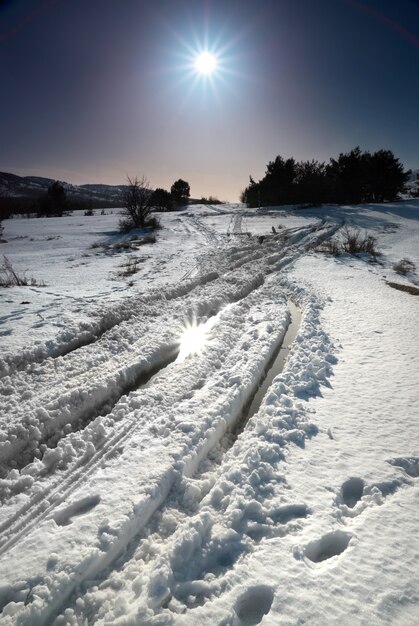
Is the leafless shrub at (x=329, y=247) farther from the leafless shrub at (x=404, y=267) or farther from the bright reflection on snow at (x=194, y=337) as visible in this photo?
the bright reflection on snow at (x=194, y=337)

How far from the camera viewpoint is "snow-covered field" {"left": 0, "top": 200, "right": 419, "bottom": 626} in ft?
6.30

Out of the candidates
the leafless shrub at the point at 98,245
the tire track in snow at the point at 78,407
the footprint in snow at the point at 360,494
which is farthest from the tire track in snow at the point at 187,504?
the leafless shrub at the point at 98,245

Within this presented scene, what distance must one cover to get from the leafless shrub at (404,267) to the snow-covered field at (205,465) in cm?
481

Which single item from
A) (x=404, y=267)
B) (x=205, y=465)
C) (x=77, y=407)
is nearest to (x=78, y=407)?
(x=77, y=407)

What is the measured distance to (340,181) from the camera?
38.2 metres

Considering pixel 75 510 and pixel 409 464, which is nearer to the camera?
pixel 75 510

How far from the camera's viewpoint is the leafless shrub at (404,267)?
34.5 ft

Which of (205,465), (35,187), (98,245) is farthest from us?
(35,187)

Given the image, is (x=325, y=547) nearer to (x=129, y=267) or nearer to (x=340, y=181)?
(x=129, y=267)

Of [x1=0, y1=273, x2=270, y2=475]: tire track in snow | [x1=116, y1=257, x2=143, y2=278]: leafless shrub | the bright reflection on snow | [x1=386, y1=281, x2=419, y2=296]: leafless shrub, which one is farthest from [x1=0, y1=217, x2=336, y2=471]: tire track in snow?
[x1=386, y1=281, x2=419, y2=296]: leafless shrub

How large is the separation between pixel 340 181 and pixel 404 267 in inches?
1259

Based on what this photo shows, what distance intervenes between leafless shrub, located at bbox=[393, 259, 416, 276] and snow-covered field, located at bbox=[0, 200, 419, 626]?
15.8ft

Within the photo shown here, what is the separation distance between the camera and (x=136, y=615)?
1795mm

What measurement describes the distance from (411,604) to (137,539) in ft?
5.73
